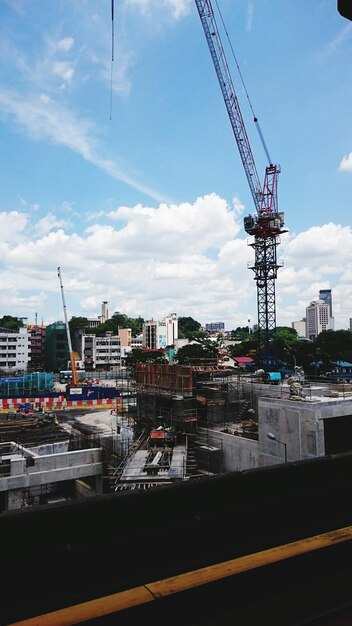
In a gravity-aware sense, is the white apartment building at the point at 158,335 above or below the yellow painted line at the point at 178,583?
above

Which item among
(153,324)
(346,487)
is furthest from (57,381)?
(346,487)

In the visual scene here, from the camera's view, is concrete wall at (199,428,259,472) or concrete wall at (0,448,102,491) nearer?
concrete wall at (0,448,102,491)

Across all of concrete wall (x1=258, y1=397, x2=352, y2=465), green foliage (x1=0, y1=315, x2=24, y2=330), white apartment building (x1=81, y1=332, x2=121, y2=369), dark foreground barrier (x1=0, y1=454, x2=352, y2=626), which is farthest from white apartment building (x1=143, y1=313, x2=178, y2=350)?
dark foreground barrier (x1=0, y1=454, x2=352, y2=626)

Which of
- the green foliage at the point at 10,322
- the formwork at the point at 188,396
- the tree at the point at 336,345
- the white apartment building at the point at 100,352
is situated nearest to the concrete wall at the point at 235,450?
the formwork at the point at 188,396

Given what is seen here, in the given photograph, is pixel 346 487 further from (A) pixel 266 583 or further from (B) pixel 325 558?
(A) pixel 266 583

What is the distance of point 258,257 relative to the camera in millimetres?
71500

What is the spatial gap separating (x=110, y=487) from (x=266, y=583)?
22.9 m

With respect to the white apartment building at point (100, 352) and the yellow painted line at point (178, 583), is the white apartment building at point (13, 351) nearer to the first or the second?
the white apartment building at point (100, 352)

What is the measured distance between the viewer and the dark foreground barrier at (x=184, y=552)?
12.1ft

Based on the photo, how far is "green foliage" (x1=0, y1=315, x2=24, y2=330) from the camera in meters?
144

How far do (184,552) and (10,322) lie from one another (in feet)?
504

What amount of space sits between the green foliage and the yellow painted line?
149m

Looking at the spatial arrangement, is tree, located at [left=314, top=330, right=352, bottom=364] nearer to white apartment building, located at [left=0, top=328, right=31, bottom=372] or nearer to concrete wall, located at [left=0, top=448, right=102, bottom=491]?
concrete wall, located at [left=0, top=448, right=102, bottom=491]

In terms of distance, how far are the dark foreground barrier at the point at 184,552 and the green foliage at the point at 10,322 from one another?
148443 millimetres
